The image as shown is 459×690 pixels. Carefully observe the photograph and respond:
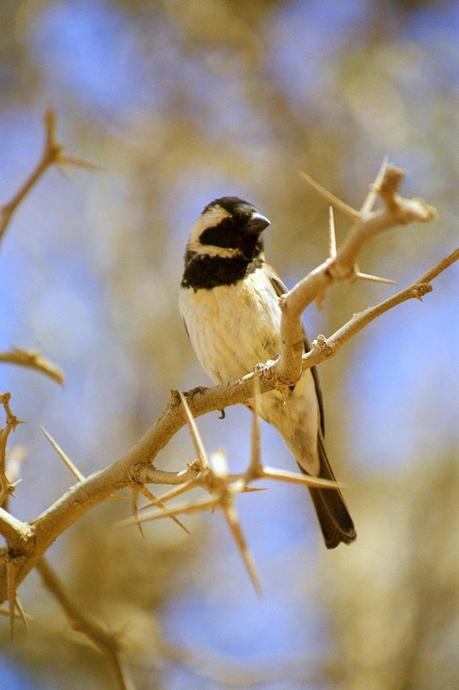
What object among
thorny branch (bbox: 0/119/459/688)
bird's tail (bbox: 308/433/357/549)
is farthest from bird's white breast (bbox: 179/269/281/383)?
thorny branch (bbox: 0/119/459/688)

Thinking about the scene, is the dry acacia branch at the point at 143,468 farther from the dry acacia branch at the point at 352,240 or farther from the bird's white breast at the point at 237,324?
the bird's white breast at the point at 237,324

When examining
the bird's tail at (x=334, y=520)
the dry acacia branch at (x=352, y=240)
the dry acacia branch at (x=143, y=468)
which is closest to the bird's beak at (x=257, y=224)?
the bird's tail at (x=334, y=520)

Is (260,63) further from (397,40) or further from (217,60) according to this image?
(397,40)

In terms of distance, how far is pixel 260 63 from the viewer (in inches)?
371

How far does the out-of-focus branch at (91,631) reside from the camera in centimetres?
334

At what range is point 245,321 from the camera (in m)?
5.25

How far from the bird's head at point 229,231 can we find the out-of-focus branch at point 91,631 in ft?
9.01

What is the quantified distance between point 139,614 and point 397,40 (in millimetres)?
6669

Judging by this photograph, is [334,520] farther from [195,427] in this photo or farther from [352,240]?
[352,240]

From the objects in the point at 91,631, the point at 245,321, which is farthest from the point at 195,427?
the point at 245,321

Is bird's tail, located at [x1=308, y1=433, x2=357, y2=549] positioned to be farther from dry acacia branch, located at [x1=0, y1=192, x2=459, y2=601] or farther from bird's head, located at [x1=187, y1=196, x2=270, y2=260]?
dry acacia branch, located at [x1=0, y1=192, x2=459, y2=601]

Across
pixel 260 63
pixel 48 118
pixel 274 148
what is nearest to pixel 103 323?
pixel 274 148

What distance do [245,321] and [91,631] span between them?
237 centimetres

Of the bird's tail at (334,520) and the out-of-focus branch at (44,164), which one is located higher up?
the out-of-focus branch at (44,164)
